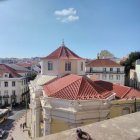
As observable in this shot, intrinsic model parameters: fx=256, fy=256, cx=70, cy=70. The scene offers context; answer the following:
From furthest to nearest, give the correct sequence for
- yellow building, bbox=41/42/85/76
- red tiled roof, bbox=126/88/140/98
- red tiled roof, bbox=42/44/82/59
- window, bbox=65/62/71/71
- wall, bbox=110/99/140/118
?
red tiled roof, bbox=42/44/82/59 → window, bbox=65/62/71/71 → yellow building, bbox=41/42/85/76 → red tiled roof, bbox=126/88/140/98 → wall, bbox=110/99/140/118

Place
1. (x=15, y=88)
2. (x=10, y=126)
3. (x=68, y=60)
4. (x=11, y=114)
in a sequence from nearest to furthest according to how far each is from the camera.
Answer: (x=68, y=60)
(x=10, y=126)
(x=11, y=114)
(x=15, y=88)

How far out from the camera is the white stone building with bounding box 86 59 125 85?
54.8m

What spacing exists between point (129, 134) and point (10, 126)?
35.2 m

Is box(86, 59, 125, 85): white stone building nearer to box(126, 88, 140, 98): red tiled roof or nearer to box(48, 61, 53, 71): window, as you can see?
box(48, 61, 53, 71): window

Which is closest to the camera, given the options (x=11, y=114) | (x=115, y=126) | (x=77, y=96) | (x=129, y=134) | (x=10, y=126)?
(x=129, y=134)

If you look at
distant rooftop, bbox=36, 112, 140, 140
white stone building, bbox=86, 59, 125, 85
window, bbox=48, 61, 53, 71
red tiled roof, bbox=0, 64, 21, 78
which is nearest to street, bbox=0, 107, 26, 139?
red tiled roof, bbox=0, 64, 21, 78

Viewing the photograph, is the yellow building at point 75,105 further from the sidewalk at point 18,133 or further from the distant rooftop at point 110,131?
the distant rooftop at point 110,131

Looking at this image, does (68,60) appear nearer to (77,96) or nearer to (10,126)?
(77,96)

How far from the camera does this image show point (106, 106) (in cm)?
1789

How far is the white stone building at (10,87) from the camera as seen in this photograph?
53.3 m

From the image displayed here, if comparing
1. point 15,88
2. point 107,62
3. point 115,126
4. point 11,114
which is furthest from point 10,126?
point 115,126

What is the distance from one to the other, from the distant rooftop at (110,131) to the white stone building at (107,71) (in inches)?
1972

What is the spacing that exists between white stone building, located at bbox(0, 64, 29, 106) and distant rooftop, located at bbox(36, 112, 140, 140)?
5066 centimetres

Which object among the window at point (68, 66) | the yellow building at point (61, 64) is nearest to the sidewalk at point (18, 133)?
the yellow building at point (61, 64)
